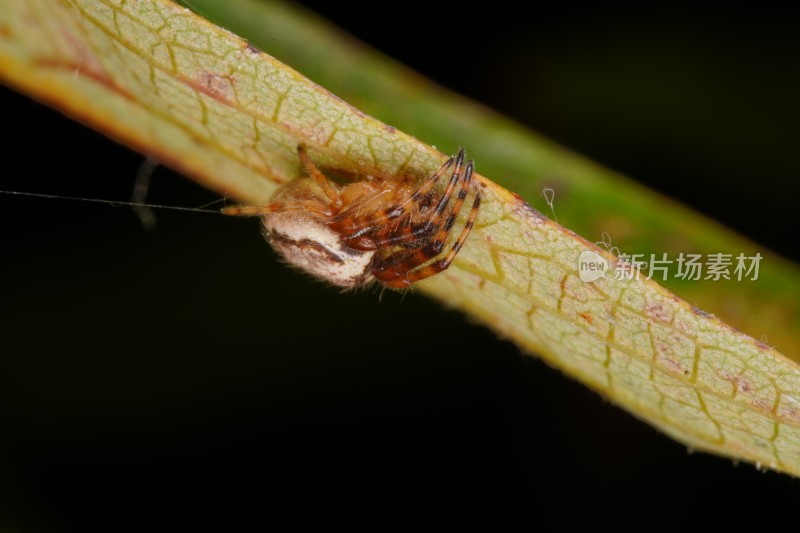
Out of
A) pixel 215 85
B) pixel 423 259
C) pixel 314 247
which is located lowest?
pixel 314 247

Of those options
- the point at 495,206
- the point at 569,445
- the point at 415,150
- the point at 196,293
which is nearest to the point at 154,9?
the point at 415,150

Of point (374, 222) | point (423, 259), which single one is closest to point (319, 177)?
point (374, 222)

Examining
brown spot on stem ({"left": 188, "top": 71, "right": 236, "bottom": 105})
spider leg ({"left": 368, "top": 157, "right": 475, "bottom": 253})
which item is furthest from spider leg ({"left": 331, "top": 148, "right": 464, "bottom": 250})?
brown spot on stem ({"left": 188, "top": 71, "right": 236, "bottom": 105})

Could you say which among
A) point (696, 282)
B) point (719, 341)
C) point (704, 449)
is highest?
point (696, 282)

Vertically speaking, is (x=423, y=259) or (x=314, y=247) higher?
(x=423, y=259)

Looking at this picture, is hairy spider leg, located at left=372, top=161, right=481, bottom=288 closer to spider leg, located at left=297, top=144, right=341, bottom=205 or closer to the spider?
the spider

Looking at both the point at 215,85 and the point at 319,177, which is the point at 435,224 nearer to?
the point at 319,177

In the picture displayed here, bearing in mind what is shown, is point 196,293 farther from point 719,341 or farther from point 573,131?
point 719,341

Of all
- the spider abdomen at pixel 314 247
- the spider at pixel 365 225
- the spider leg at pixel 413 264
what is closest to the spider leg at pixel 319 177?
the spider at pixel 365 225
